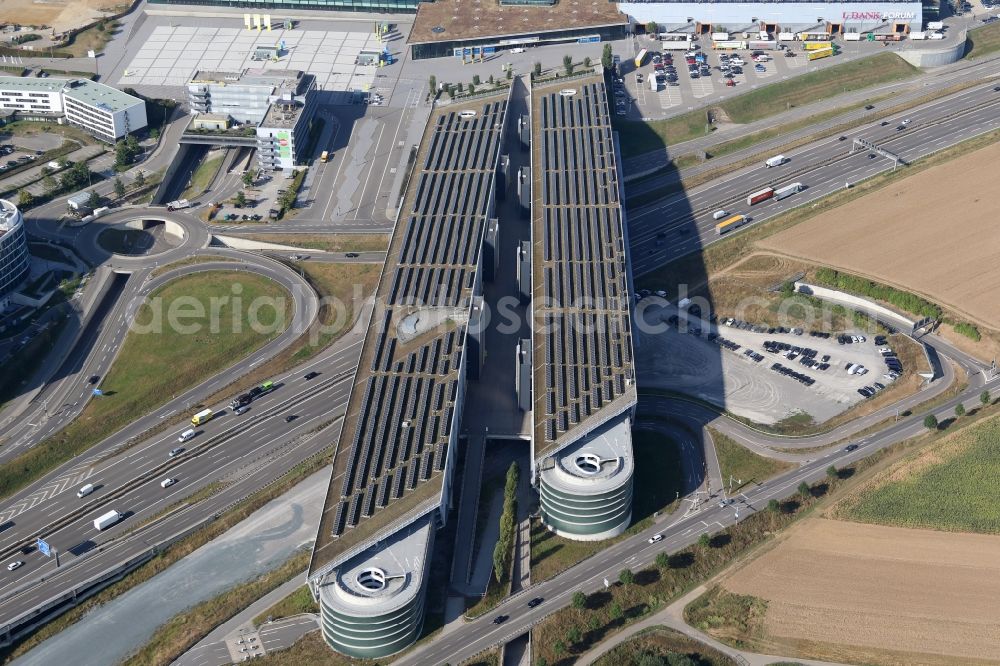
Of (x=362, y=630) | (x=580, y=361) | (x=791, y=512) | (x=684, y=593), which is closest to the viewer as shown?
(x=362, y=630)

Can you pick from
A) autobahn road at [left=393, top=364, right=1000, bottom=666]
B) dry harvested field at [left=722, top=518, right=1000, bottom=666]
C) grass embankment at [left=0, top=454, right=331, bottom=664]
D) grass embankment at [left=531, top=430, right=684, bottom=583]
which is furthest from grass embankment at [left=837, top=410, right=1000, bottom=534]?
grass embankment at [left=0, top=454, right=331, bottom=664]

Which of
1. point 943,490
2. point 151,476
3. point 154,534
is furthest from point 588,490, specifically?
point 151,476

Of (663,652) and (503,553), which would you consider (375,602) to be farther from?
(663,652)

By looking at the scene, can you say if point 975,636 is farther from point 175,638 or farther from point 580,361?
point 175,638

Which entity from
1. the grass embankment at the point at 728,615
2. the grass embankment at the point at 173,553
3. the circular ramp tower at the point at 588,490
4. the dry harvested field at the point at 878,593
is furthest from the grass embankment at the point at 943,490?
the grass embankment at the point at 173,553

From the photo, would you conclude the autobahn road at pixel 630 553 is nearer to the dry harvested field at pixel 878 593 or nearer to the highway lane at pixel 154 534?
the dry harvested field at pixel 878 593

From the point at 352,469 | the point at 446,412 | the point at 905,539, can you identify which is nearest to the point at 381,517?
the point at 352,469
